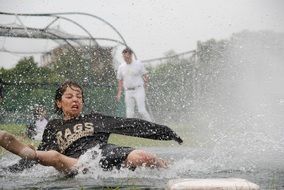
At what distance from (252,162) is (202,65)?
41.5 feet

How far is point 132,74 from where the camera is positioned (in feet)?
38.8

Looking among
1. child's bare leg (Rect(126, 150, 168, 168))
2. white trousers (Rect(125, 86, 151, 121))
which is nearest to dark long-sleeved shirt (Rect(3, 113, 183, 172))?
child's bare leg (Rect(126, 150, 168, 168))

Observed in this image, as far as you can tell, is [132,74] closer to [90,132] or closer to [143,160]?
[90,132]

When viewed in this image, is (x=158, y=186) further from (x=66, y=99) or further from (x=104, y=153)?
(x=66, y=99)

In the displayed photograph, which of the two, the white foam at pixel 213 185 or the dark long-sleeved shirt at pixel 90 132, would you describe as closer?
the white foam at pixel 213 185

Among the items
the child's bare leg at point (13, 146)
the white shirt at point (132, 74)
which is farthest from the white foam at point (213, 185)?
the white shirt at point (132, 74)

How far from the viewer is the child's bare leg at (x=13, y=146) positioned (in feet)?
14.8

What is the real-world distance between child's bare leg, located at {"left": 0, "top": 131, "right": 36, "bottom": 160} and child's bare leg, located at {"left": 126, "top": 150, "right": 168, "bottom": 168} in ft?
2.84

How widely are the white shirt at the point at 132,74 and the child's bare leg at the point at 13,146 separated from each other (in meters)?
7.32

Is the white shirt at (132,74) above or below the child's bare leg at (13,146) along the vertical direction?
above

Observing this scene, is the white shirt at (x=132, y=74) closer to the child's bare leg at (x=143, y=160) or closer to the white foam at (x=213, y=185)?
the child's bare leg at (x=143, y=160)

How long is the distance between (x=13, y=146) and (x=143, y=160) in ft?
3.70

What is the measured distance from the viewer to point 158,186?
388 cm

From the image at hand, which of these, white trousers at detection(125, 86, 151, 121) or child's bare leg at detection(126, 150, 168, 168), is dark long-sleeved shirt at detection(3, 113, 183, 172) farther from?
white trousers at detection(125, 86, 151, 121)
